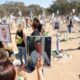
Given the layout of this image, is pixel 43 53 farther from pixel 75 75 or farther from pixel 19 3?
pixel 19 3

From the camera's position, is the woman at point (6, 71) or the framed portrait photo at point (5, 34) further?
the framed portrait photo at point (5, 34)

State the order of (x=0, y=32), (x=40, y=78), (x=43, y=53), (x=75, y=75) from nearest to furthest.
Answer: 1. (x=40, y=78)
2. (x=43, y=53)
3. (x=0, y=32)
4. (x=75, y=75)

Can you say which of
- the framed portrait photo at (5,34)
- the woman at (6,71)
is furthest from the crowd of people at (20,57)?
the framed portrait photo at (5,34)

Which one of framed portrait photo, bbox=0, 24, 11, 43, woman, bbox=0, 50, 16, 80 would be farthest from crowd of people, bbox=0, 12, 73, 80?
framed portrait photo, bbox=0, 24, 11, 43

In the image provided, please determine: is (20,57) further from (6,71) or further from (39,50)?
(6,71)

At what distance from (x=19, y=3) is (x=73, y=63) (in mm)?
100122

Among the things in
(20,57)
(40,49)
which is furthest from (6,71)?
(20,57)

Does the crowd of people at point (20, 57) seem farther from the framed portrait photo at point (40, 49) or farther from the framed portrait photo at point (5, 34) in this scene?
the framed portrait photo at point (5, 34)

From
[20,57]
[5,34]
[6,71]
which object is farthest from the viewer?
[20,57]

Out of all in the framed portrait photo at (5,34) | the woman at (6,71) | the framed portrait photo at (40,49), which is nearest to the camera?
the woman at (6,71)

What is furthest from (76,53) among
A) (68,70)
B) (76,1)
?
(76,1)

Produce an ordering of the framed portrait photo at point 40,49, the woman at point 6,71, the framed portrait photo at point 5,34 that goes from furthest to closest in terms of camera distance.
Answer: the framed portrait photo at point 5,34 → the framed portrait photo at point 40,49 → the woman at point 6,71

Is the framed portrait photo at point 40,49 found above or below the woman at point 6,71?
below

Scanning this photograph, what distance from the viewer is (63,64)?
39.7ft
